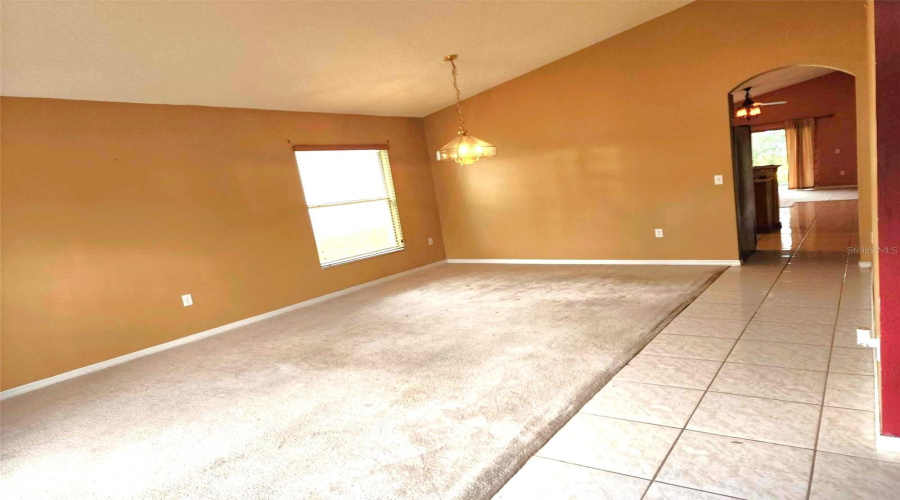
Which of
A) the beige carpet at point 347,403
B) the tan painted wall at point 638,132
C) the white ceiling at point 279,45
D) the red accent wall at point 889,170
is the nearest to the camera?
the red accent wall at point 889,170

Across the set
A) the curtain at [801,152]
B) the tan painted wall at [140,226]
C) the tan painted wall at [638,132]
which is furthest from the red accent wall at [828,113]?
the tan painted wall at [140,226]

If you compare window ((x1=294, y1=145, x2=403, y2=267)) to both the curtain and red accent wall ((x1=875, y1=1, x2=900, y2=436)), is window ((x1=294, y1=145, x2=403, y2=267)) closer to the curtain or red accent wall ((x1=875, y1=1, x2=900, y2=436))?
red accent wall ((x1=875, y1=1, x2=900, y2=436))

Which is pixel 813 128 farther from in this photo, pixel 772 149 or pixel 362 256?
pixel 362 256

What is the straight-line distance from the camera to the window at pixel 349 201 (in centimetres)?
567

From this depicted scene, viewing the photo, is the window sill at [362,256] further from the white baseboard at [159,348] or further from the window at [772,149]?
the window at [772,149]

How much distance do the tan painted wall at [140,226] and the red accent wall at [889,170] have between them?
16.5 feet

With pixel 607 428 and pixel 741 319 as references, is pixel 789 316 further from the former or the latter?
pixel 607 428

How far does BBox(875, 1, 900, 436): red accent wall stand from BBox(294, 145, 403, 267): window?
5148mm

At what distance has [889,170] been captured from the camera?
1.41 meters

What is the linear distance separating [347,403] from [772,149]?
48.3 feet

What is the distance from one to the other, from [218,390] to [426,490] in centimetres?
202

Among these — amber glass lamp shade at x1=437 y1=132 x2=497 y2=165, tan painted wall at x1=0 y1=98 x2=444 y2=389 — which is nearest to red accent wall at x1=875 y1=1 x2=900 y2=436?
amber glass lamp shade at x1=437 y1=132 x2=497 y2=165

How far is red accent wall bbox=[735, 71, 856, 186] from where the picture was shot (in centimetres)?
1057

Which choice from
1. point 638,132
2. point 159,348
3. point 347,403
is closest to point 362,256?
point 159,348
